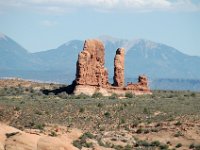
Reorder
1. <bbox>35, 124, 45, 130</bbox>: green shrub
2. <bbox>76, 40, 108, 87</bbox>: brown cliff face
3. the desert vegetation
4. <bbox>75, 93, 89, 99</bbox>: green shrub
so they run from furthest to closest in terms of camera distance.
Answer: <bbox>76, 40, 108, 87</bbox>: brown cliff face < <bbox>75, 93, 89, 99</bbox>: green shrub < the desert vegetation < <bbox>35, 124, 45, 130</bbox>: green shrub

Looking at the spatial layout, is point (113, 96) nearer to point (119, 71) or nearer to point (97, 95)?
point (97, 95)

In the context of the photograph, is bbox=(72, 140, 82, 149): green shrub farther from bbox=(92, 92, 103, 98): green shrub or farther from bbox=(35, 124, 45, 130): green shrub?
bbox=(92, 92, 103, 98): green shrub

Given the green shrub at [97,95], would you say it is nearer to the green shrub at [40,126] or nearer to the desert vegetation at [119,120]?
the desert vegetation at [119,120]

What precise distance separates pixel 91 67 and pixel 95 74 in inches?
35.6

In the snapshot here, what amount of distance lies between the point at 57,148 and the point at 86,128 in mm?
31145

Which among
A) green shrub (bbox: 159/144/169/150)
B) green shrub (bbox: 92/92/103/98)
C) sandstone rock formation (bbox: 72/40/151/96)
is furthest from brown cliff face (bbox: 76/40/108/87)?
green shrub (bbox: 159/144/169/150)

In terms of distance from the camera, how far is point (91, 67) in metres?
85.5

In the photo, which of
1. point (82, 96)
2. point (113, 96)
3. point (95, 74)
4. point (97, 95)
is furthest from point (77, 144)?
point (113, 96)

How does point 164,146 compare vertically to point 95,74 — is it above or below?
below

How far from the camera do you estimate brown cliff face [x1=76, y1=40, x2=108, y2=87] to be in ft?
279

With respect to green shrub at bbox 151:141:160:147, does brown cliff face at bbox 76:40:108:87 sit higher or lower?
higher

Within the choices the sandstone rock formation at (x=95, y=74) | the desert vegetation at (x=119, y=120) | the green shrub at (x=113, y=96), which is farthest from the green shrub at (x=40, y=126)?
the sandstone rock formation at (x=95, y=74)

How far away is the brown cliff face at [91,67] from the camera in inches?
3351

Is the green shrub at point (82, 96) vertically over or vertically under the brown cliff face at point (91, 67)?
under
